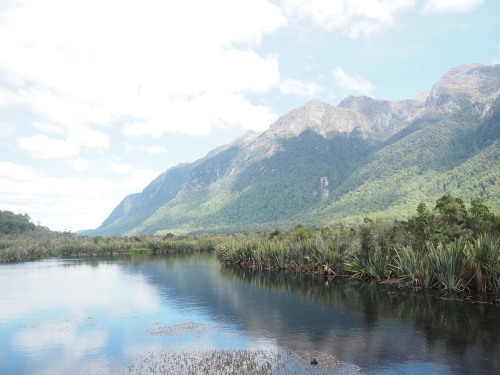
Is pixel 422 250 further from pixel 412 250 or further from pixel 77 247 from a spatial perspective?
pixel 77 247

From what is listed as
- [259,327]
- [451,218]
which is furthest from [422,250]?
[259,327]

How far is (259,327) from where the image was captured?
18750mm

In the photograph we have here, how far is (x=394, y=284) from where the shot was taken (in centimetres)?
2900

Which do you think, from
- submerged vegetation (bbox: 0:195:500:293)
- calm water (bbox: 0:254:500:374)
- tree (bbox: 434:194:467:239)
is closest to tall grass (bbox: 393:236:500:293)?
submerged vegetation (bbox: 0:195:500:293)

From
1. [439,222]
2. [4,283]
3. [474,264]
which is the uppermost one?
[439,222]

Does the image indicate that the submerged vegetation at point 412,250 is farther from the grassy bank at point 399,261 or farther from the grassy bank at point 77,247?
the grassy bank at point 77,247

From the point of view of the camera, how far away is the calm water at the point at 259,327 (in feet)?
45.6

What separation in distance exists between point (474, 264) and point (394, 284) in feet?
24.3

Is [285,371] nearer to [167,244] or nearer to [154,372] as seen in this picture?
[154,372]

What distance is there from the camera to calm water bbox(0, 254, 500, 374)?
13898 millimetres

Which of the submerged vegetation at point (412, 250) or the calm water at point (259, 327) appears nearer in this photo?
the calm water at point (259, 327)

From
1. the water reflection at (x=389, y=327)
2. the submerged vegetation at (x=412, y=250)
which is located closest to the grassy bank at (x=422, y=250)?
the submerged vegetation at (x=412, y=250)

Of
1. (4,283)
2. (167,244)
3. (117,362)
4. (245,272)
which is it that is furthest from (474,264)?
(167,244)

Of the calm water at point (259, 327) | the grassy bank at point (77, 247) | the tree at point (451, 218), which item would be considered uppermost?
the tree at point (451, 218)
